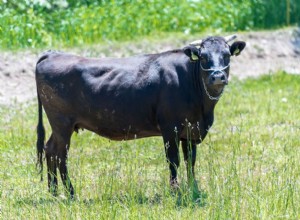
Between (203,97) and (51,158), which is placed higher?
(203,97)

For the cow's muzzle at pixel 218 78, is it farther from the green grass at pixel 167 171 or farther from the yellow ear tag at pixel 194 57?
the green grass at pixel 167 171

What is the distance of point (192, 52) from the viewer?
10.5 metres

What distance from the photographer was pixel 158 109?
10539 millimetres

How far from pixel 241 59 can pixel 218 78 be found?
312 inches

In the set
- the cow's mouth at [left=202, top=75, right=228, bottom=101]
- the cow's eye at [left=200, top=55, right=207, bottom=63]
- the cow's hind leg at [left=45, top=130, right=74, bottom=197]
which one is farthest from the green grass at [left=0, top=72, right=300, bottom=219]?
the cow's eye at [left=200, top=55, right=207, bottom=63]

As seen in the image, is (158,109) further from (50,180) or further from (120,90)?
(50,180)

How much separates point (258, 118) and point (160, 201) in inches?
194

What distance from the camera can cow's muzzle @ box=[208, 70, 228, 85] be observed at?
10.1 meters

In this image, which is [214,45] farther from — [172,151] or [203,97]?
[172,151]

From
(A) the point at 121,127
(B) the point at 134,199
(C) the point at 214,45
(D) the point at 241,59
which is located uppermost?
(C) the point at 214,45

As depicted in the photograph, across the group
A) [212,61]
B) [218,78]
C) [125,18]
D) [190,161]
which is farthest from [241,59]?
[190,161]

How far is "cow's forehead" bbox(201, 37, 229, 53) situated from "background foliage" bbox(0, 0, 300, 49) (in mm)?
6697

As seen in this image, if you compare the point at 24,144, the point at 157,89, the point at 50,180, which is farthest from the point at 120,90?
the point at 24,144

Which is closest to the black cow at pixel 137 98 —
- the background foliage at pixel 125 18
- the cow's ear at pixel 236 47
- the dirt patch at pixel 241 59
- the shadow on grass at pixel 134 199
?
the cow's ear at pixel 236 47
